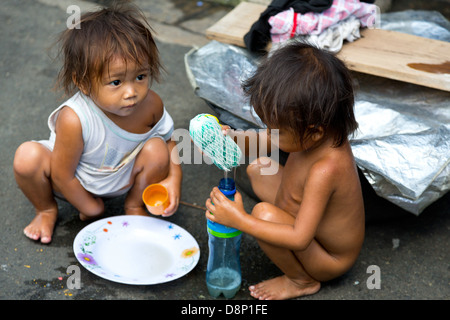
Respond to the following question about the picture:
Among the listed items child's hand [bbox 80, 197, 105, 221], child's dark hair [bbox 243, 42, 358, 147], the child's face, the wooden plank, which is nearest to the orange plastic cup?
child's hand [bbox 80, 197, 105, 221]

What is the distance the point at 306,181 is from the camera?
1.85 m

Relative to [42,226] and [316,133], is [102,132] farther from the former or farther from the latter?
[316,133]

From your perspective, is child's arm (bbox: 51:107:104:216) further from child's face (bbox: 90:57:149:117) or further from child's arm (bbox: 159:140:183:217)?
child's arm (bbox: 159:140:183:217)

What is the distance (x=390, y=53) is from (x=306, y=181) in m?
1.06

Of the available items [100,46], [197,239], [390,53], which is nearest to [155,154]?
[197,239]

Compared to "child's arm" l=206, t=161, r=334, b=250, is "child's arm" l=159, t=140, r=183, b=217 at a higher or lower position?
lower

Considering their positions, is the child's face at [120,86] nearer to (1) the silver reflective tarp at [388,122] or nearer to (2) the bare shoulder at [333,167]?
(1) the silver reflective tarp at [388,122]

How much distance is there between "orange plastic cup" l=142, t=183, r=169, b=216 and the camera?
7.32 ft

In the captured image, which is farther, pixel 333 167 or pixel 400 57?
pixel 400 57

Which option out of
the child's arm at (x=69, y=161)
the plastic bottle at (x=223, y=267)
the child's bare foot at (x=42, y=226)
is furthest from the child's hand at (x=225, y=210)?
the child's bare foot at (x=42, y=226)

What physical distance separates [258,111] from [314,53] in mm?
270

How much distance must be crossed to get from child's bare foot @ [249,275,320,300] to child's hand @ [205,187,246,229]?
386mm

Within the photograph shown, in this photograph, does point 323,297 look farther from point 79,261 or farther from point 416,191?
point 79,261

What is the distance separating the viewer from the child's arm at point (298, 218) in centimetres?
182
